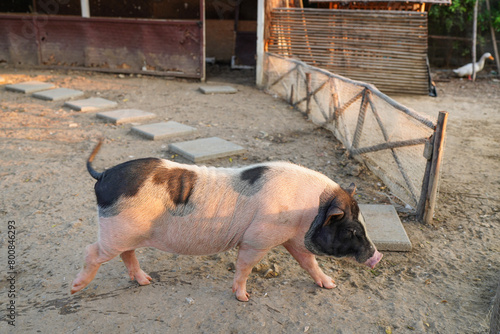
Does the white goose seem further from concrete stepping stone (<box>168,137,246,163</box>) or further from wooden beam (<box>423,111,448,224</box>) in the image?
wooden beam (<box>423,111,448,224</box>)

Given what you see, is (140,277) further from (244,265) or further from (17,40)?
(17,40)

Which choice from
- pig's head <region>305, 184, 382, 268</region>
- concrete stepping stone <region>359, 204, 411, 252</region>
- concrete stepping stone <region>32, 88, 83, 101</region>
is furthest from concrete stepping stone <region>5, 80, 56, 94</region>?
pig's head <region>305, 184, 382, 268</region>

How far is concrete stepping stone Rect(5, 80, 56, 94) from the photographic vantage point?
32.6ft

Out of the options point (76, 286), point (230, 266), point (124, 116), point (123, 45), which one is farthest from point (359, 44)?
point (76, 286)

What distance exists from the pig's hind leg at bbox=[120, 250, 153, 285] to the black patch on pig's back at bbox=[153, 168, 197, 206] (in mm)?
689

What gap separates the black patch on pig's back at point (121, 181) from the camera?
303cm

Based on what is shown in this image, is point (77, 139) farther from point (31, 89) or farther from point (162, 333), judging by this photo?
point (162, 333)

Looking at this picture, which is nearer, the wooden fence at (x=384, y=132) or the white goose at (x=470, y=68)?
the wooden fence at (x=384, y=132)

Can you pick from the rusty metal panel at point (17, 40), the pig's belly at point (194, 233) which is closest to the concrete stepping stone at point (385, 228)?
the pig's belly at point (194, 233)

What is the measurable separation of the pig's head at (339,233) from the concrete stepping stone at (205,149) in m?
3.17

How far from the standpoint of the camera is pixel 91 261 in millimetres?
3174

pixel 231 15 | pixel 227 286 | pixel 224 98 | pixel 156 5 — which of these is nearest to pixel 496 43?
pixel 231 15

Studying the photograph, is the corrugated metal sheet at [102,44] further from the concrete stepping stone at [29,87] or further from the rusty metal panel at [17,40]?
the concrete stepping stone at [29,87]

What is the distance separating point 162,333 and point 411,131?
3645 millimetres
